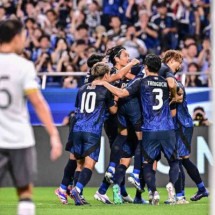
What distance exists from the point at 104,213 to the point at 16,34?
471 centimetres

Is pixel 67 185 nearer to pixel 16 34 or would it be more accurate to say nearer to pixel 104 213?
pixel 104 213

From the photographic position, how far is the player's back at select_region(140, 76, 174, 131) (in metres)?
14.4

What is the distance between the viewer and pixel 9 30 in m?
9.05

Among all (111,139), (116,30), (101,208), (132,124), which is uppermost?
(116,30)

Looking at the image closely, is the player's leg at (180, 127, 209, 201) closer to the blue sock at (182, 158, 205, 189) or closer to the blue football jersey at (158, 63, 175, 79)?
the blue sock at (182, 158, 205, 189)

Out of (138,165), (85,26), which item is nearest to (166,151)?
(138,165)

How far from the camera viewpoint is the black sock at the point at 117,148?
50.5 feet

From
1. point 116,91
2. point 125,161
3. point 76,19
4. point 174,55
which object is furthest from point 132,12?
point 116,91

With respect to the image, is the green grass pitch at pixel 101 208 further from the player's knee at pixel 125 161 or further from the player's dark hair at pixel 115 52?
the player's dark hair at pixel 115 52

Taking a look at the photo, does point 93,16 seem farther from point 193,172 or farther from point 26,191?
point 26,191

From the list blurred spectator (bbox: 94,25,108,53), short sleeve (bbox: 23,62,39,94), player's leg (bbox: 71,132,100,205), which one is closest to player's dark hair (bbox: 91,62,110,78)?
player's leg (bbox: 71,132,100,205)

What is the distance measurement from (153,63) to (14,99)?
546 centimetres

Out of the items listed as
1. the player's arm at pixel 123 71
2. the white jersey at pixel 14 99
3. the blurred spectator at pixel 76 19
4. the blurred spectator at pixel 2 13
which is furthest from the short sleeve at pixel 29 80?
the blurred spectator at pixel 2 13

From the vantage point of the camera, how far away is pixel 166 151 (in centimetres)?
1444
